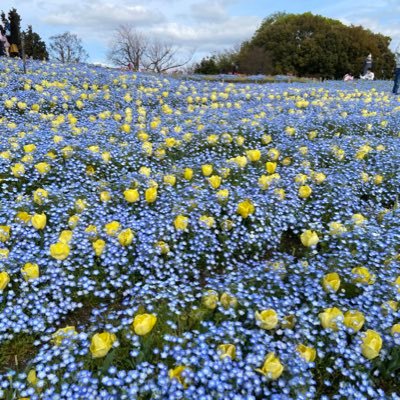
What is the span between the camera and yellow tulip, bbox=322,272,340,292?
9.20 ft

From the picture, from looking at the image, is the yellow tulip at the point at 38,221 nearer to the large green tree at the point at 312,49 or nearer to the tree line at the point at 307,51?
the tree line at the point at 307,51

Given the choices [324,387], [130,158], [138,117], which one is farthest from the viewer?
[138,117]

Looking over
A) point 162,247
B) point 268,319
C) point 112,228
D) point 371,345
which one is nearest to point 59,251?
point 112,228

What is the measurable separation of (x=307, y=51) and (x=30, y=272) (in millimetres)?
46178

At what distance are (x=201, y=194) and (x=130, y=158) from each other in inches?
52.8

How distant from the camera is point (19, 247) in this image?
3316 mm

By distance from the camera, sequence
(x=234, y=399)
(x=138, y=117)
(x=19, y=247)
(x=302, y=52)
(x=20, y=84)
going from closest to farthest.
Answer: (x=234, y=399), (x=19, y=247), (x=138, y=117), (x=20, y=84), (x=302, y=52)

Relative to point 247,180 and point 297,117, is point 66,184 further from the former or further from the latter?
point 297,117

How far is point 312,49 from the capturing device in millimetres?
43594

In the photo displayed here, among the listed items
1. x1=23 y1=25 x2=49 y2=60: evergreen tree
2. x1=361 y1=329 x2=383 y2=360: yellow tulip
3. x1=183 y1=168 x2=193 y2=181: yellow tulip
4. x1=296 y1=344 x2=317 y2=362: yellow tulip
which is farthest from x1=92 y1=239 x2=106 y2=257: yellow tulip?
x1=23 y1=25 x2=49 y2=60: evergreen tree

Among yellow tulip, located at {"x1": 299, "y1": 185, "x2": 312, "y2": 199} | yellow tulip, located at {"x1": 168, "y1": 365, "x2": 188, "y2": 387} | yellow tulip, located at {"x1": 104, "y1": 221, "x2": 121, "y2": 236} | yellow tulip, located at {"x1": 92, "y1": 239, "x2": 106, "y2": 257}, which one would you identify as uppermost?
yellow tulip, located at {"x1": 299, "y1": 185, "x2": 312, "y2": 199}

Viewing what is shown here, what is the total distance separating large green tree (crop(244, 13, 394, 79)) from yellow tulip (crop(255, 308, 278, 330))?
140 feet

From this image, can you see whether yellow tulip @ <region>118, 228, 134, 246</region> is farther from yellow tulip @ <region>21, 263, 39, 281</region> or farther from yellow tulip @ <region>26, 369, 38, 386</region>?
yellow tulip @ <region>26, 369, 38, 386</region>

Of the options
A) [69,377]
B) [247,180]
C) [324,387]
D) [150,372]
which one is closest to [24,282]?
[69,377]
